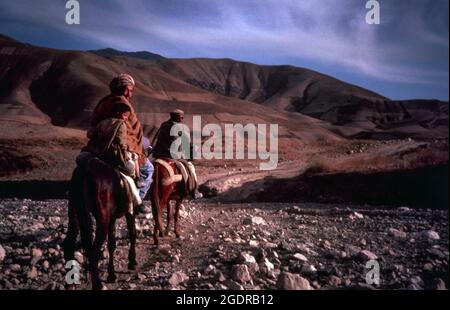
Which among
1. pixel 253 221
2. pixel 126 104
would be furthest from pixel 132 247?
pixel 253 221

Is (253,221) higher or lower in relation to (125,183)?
lower

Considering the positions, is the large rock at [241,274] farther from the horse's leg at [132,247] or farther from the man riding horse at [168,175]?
the man riding horse at [168,175]

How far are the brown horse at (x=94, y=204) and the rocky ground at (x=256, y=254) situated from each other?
509mm

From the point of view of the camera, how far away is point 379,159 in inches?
634

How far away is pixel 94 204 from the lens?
16.1ft

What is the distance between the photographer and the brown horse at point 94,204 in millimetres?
4926

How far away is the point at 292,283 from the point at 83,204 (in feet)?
8.70

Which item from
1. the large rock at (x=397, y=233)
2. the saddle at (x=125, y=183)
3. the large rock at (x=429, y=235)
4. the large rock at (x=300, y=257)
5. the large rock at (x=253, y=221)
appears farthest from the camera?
the large rock at (x=253, y=221)

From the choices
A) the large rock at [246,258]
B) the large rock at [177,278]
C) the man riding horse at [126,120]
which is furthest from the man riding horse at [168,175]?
the large rock at [246,258]

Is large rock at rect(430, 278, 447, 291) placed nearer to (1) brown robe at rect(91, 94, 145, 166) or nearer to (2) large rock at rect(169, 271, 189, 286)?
(2) large rock at rect(169, 271, 189, 286)

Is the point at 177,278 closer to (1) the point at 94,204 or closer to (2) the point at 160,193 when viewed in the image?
(1) the point at 94,204
